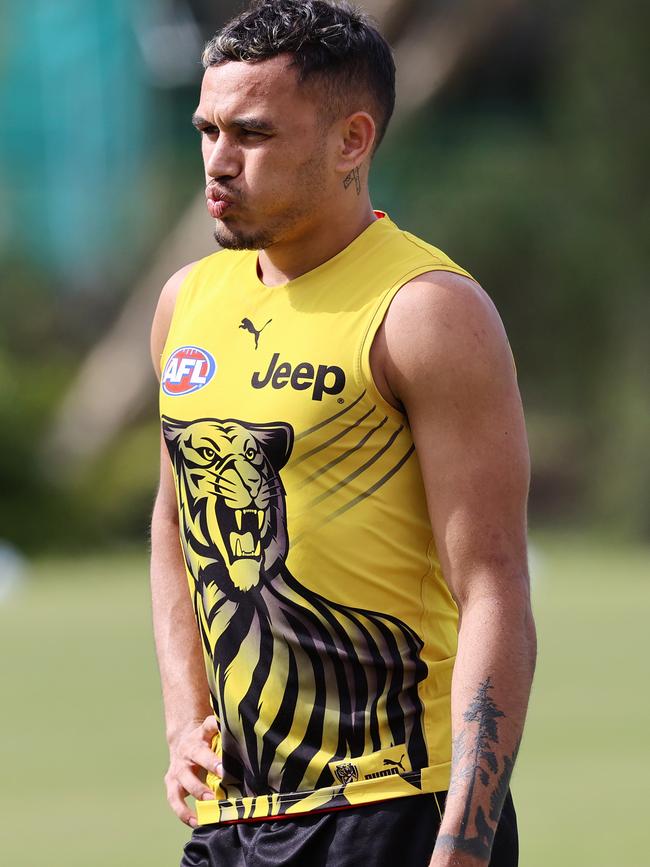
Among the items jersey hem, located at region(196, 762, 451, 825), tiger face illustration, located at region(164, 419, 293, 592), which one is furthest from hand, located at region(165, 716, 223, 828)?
tiger face illustration, located at region(164, 419, 293, 592)

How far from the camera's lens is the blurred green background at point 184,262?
1265 cm

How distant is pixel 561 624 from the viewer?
14570mm

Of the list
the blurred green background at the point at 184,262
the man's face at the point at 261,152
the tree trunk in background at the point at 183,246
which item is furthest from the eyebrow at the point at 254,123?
the tree trunk in background at the point at 183,246

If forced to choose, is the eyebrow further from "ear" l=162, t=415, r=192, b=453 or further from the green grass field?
the green grass field

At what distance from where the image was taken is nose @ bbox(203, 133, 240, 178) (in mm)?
3102

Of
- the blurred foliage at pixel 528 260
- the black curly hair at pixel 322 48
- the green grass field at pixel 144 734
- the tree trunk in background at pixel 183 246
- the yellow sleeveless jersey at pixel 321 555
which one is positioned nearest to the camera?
the yellow sleeveless jersey at pixel 321 555

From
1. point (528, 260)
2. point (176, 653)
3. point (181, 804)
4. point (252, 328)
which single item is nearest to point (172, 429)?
point (252, 328)

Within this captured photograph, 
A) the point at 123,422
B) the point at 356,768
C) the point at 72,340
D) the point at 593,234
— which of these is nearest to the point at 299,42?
the point at 356,768

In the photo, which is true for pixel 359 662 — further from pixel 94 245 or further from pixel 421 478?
pixel 94 245

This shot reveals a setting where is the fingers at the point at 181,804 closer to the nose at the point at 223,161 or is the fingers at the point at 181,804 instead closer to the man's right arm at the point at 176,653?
the man's right arm at the point at 176,653

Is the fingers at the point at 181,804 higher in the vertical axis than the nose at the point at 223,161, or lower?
lower

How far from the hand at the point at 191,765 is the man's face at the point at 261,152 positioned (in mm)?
951

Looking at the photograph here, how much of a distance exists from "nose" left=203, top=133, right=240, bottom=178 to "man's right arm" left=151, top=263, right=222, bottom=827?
16.4 inches

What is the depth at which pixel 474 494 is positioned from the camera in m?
2.94
